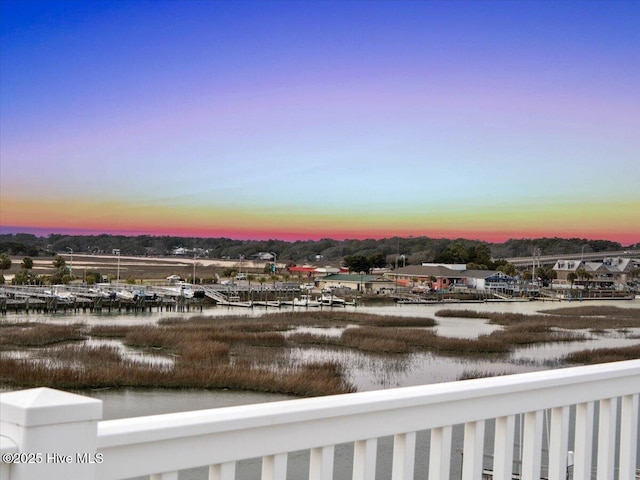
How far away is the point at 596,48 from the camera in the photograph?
37.5 meters

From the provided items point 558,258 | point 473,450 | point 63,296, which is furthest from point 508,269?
point 473,450

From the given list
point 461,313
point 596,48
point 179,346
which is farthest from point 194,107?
point 179,346

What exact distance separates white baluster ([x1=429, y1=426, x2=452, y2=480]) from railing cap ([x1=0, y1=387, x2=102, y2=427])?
2.62 ft

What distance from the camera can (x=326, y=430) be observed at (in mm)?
1411

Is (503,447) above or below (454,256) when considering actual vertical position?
above

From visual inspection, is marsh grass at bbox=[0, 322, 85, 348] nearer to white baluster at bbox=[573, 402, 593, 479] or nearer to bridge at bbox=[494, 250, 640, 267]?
white baluster at bbox=[573, 402, 593, 479]

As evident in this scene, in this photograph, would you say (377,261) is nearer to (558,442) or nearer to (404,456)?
(558,442)

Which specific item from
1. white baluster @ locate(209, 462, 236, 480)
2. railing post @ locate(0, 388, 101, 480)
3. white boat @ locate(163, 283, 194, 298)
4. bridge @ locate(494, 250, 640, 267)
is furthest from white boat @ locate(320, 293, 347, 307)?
railing post @ locate(0, 388, 101, 480)

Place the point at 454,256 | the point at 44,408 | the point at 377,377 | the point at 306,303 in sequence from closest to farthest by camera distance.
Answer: the point at 44,408, the point at 377,377, the point at 306,303, the point at 454,256

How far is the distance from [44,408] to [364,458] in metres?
0.70

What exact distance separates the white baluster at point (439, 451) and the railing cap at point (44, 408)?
80 centimetres

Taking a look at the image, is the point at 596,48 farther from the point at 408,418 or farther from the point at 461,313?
the point at 408,418

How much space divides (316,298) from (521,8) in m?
25.8

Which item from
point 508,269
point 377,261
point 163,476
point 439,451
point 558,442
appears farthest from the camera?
point 377,261
